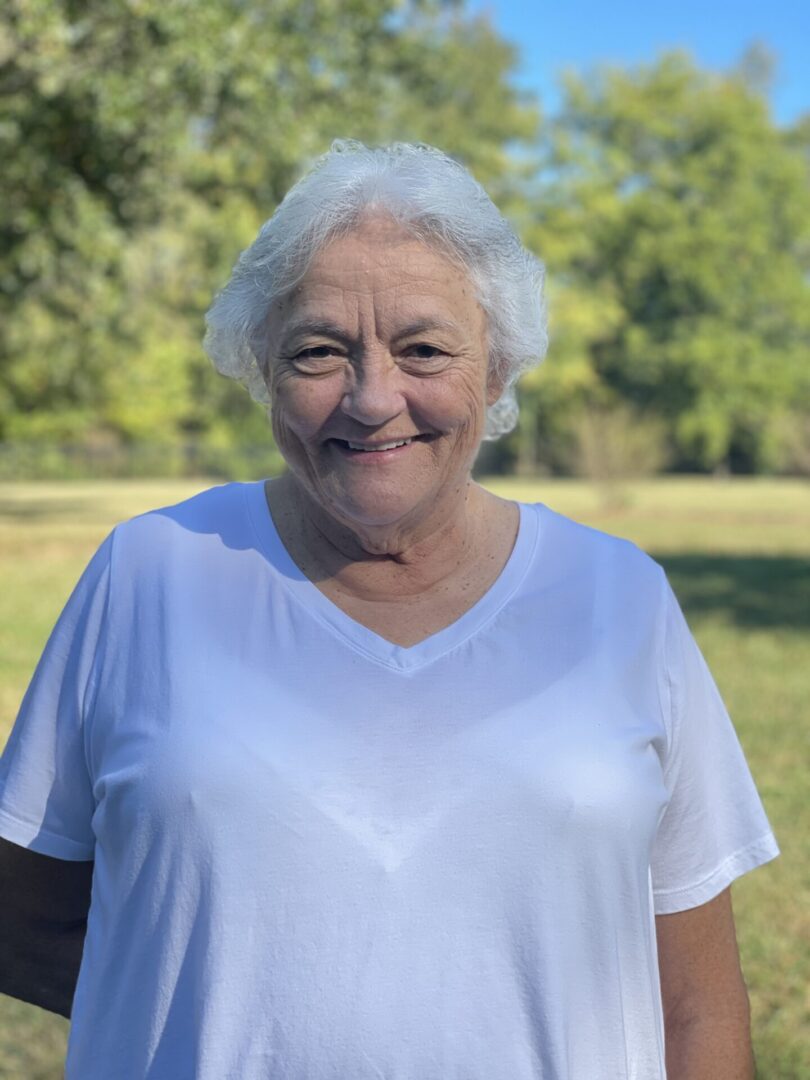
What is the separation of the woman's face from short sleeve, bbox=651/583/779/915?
1.37ft

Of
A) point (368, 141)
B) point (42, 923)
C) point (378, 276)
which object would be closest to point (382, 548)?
point (378, 276)

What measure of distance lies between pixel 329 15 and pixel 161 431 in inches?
1486

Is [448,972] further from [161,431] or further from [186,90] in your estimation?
[161,431]

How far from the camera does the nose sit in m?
1.79

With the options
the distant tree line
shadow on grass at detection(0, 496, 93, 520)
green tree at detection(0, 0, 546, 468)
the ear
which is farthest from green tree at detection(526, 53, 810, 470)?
the ear

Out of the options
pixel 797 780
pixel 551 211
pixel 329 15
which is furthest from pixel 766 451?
pixel 797 780

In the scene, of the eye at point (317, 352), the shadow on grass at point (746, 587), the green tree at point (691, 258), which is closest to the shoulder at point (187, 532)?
the eye at point (317, 352)

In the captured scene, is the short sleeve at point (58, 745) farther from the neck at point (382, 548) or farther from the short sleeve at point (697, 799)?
the short sleeve at point (697, 799)

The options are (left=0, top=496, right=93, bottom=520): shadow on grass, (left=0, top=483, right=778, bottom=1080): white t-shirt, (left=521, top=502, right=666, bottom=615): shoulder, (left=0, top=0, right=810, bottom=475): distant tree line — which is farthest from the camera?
(left=0, top=496, right=93, bottom=520): shadow on grass

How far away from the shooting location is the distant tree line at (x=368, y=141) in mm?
12977

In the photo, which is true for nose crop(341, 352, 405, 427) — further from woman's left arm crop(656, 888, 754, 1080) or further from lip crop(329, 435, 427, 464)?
woman's left arm crop(656, 888, 754, 1080)

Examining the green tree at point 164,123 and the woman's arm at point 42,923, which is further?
the green tree at point 164,123

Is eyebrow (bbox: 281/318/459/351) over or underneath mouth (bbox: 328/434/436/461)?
over

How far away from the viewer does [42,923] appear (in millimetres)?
1899
